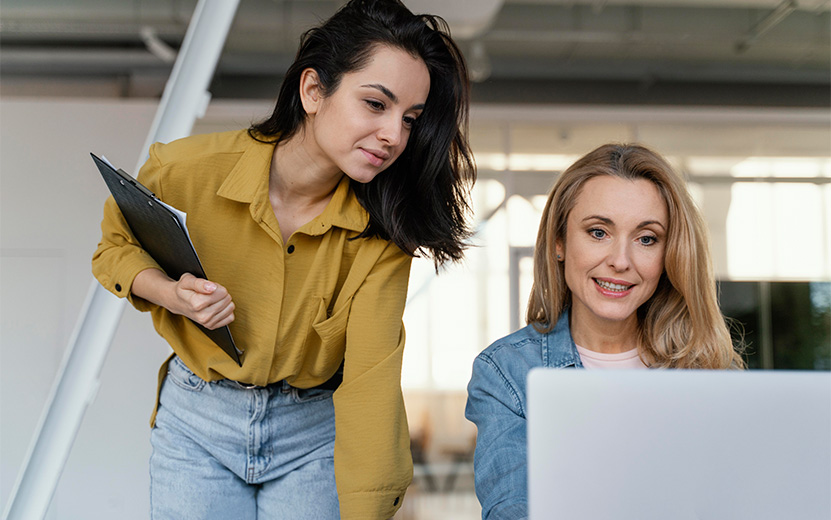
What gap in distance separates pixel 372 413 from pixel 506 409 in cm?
27

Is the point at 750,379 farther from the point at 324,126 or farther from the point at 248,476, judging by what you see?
the point at 248,476

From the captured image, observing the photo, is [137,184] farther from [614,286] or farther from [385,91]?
[614,286]

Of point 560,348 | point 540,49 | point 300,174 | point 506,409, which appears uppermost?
point 540,49

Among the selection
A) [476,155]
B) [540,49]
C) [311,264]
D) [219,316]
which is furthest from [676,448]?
[540,49]

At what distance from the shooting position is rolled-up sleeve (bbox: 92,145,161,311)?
1406mm

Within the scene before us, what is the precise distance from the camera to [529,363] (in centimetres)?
156

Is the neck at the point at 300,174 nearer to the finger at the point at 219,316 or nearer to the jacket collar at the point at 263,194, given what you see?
the jacket collar at the point at 263,194

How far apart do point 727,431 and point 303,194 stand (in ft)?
3.34

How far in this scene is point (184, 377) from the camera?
5.01ft

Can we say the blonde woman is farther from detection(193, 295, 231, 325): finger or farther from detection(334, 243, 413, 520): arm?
detection(193, 295, 231, 325): finger

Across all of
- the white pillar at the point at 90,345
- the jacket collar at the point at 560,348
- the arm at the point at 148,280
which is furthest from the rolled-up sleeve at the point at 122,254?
the jacket collar at the point at 560,348

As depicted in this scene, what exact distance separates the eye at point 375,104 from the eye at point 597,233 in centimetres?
52

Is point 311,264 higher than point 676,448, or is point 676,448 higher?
point 311,264

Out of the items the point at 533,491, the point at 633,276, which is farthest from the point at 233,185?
the point at 533,491
